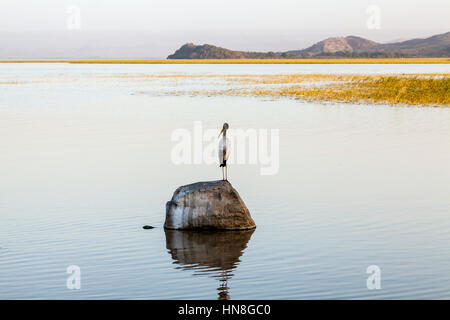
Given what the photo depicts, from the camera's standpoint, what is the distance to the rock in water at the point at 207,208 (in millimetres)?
12883

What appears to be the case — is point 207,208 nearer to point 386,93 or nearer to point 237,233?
point 237,233

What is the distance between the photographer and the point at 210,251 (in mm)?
11789

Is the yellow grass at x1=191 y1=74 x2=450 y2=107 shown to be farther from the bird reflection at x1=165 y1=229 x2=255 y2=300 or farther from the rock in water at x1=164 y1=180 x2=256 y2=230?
the bird reflection at x1=165 y1=229 x2=255 y2=300

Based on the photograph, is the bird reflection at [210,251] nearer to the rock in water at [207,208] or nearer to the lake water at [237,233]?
the lake water at [237,233]

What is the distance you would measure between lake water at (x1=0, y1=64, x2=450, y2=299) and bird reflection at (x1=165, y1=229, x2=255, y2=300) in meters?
0.02

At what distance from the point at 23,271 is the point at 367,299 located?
16.6ft

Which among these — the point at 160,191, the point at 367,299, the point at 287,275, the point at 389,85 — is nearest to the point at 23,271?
the point at 287,275

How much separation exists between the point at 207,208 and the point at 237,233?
0.71 m

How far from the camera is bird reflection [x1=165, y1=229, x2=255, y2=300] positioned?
1069 cm

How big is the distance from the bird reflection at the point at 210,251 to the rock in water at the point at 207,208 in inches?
5.6

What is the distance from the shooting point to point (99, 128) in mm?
31141

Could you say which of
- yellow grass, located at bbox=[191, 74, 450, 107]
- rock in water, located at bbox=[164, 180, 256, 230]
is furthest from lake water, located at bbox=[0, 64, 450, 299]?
yellow grass, located at bbox=[191, 74, 450, 107]

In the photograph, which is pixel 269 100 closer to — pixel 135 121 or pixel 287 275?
pixel 135 121

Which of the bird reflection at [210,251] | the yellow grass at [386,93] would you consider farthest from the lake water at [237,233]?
the yellow grass at [386,93]
